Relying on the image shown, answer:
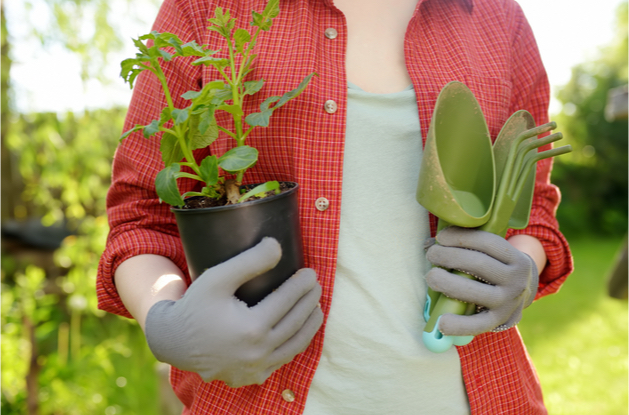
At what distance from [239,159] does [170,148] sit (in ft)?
0.45

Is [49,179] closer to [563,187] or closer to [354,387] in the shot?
[354,387]

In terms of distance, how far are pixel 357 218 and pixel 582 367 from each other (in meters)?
4.11

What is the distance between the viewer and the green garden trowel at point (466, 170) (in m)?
0.78

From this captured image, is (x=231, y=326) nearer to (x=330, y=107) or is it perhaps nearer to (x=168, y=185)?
(x=168, y=185)

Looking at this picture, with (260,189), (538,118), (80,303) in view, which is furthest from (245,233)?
(80,303)

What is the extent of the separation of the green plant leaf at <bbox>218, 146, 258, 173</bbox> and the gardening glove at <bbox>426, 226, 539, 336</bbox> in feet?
1.16

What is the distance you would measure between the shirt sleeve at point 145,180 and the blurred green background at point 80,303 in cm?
181

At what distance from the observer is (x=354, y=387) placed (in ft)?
2.82

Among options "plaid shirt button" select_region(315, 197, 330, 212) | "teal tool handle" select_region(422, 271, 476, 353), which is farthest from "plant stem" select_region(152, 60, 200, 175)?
"teal tool handle" select_region(422, 271, 476, 353)

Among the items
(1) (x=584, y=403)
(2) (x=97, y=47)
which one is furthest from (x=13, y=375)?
(1) (x=584, y=403)

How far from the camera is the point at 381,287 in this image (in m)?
0.88

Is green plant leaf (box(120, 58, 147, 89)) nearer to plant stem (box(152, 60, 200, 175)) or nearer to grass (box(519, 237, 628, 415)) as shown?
plant stem (box(152, 60, 200, 175))

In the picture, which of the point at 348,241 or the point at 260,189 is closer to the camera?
the point at 260,189

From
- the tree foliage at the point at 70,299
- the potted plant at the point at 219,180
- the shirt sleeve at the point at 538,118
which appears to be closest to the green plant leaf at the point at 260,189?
the potted plant at the point at 219,180
